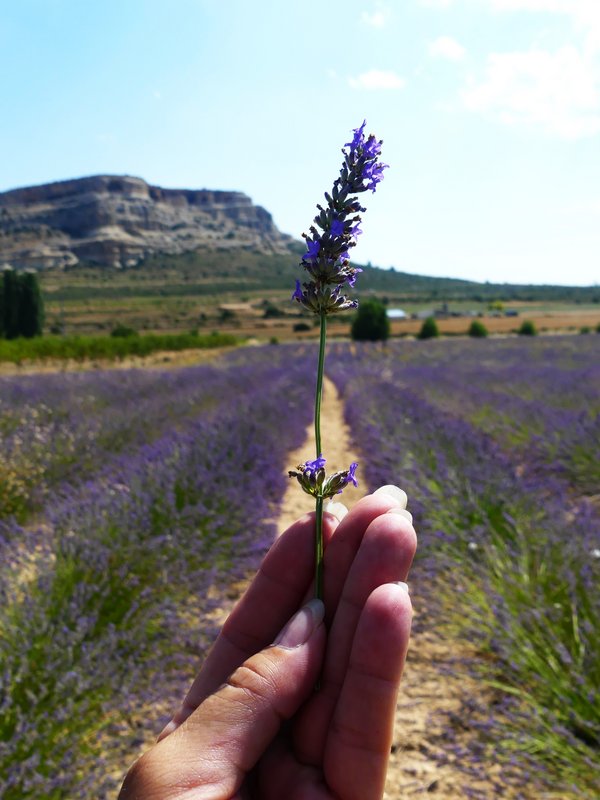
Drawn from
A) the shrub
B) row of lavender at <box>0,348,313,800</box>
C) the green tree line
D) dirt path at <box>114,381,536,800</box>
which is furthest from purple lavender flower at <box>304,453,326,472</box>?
the shrub

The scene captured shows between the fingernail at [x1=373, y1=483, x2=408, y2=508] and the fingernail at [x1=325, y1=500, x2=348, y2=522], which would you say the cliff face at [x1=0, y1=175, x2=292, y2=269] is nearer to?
the fingernail at [x1=325, y1=500, x2=348, y2=522]

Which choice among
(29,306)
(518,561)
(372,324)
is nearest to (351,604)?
(518,561)

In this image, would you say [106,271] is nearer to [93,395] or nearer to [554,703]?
[93,395]

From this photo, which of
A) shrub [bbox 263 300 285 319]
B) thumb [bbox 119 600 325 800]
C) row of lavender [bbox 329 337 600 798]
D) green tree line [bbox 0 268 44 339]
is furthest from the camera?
shrub [bbox 263 300 285 319]

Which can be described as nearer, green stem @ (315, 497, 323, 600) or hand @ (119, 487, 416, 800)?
hand @ (119, 487, 416, 800)

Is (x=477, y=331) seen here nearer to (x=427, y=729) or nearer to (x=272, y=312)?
(x=272, y=312)

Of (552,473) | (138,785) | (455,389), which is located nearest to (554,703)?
(138,785)

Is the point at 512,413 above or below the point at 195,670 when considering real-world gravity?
above
